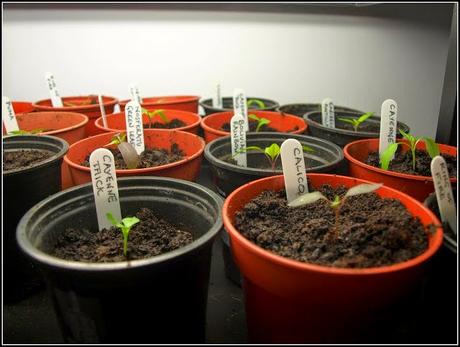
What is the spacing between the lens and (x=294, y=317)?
2.09ft

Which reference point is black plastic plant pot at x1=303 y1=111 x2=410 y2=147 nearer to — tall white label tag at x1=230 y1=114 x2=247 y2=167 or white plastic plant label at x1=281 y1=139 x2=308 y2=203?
tall white label tag at x1=230 y1=114 x2=247 y2=167

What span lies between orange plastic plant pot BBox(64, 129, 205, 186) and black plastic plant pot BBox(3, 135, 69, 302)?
0.09 m

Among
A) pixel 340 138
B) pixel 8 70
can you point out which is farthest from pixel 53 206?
pixel 8 70

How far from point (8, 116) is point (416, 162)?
148 cm

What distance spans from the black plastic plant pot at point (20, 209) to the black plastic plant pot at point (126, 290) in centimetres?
18

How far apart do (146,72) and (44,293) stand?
1.29 metres

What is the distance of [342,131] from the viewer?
1.30 metres

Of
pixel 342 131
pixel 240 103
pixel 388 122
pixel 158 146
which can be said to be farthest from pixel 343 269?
pixel 240 103

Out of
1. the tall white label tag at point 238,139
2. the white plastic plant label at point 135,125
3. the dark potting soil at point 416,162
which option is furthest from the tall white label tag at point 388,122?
the white plastic plant label at point 135,125

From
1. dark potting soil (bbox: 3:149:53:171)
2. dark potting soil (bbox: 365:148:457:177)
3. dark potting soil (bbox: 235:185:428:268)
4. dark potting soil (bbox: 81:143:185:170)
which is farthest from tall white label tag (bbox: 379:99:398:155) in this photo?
dark potting soil (bbox: 3:149:53:171)

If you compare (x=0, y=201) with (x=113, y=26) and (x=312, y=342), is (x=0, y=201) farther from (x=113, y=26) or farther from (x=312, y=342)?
(x=113, y=26)

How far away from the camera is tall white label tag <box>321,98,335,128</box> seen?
1479mm

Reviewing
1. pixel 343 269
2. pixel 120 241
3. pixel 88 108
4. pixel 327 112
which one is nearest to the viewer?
pixel 343 269

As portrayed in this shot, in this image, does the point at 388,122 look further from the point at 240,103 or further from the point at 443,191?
the point at 240,103
